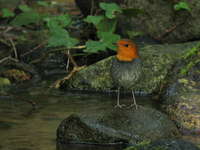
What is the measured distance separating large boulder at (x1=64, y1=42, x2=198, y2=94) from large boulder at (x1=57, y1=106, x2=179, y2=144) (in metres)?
2.03

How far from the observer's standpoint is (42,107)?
716 cm

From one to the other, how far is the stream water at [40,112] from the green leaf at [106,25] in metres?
1.55

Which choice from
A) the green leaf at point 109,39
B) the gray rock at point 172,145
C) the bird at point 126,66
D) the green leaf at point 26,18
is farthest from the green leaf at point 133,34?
the gray rock at point 172,145

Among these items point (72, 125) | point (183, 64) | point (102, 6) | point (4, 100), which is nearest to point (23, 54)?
point (102, 6)

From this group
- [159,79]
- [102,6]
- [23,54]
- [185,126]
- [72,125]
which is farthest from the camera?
[23,54]

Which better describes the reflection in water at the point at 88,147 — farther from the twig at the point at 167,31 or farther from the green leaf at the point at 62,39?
the twig at the point at 167,31

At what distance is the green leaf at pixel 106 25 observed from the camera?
9094 millimetres

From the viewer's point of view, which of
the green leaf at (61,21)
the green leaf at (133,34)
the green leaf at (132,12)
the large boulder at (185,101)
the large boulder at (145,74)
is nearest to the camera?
the large boulder at (185,101)

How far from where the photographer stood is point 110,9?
8.91 m

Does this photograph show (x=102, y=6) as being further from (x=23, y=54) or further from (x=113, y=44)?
(x=23, y=54)

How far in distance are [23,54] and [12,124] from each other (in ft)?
11.6

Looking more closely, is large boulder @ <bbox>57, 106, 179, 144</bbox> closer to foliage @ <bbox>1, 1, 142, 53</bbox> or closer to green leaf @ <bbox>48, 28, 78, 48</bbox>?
foliage @ <bbox>1, 1, 142, 53</bbox>

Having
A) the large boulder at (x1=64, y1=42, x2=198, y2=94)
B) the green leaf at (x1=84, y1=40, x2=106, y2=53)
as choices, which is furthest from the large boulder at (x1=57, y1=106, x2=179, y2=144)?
the green leaf at (x1=84, y1=40, x2=106, y2=53)

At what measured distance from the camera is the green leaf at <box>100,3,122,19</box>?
8.88 metres
